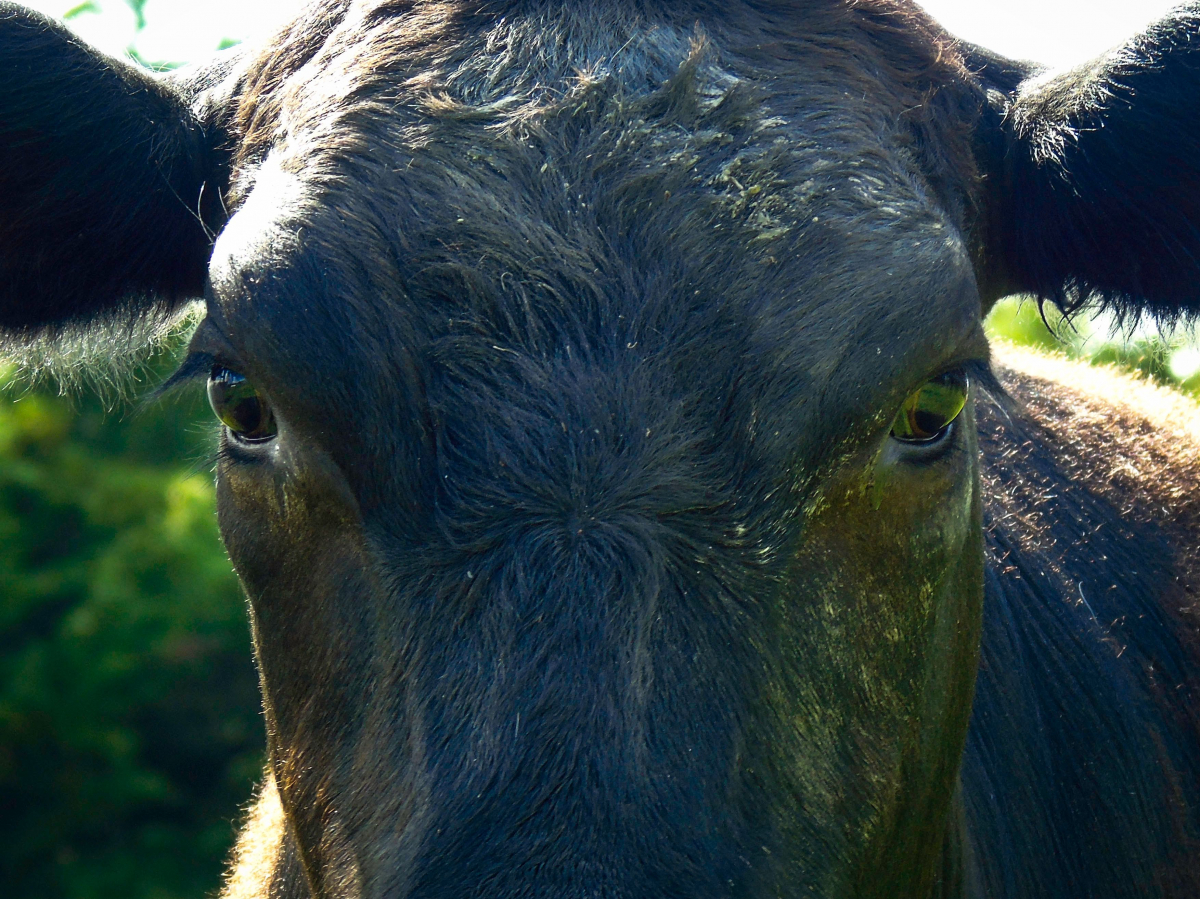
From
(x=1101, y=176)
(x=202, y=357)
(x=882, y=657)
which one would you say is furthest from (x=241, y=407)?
(x=1101, y=176)

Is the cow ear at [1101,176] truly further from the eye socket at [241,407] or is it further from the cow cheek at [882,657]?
the eye socket at [241,407]

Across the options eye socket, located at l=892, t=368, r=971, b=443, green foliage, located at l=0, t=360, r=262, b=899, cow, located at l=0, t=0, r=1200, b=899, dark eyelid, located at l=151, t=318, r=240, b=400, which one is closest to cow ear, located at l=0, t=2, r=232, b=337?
cow, located at l=0, t=0, r=1200, b=899

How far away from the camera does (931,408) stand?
9.62 feet

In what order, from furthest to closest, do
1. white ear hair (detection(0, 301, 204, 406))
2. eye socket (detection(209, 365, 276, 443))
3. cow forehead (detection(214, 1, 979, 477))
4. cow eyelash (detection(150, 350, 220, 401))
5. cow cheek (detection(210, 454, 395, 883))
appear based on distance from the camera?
white ear hair (detection(0, 301, 204, 406))
cow eyelash (detection(150, 350, 220, 401))
eye socket (detection(209, 365, 276, 443))
cow cheek (detection(210, 454, 395, 883))
cow forehead (detection(214, 1, 979, 477))

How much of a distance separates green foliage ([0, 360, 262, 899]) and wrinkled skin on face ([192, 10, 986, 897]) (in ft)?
25.2

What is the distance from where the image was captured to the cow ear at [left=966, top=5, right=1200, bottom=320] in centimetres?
329

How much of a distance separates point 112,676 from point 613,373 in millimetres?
8729

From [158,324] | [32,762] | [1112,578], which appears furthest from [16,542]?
[1112,578]

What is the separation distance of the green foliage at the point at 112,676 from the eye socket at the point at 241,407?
729 centimetres

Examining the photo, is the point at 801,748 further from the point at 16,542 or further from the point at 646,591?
the point at 16,542

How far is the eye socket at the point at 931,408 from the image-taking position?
2902 millimetres

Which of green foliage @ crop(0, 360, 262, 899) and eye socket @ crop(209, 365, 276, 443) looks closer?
eye socket @ crop(209, 365, 276, 443)

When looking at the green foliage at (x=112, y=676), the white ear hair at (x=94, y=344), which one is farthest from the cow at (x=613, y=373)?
the green foliage at (x=112, y=676)

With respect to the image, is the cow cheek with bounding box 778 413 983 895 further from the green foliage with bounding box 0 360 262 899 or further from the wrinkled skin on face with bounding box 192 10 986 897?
the green foliage with bounding box 0 360 262 899
